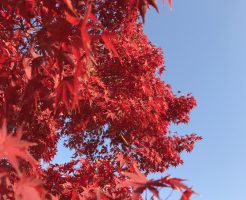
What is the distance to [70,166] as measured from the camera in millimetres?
6941

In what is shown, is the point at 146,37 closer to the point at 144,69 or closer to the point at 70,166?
the point at 144,69

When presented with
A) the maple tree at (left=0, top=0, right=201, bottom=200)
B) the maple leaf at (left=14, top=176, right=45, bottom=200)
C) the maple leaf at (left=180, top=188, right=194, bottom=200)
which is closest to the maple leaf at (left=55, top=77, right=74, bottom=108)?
the maple tree at (left=0, top=0, right=201, bottom=200)

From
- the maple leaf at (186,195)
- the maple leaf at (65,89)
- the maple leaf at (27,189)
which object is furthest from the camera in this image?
the maple leaf at (65,89)

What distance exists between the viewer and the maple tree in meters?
2.38

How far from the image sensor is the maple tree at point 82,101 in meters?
2.38

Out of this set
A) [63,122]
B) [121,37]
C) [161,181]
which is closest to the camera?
[161,181]

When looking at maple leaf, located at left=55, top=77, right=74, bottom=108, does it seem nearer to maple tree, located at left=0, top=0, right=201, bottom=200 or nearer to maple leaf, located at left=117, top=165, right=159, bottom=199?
maple tree, located at left=0, top=0, right=201, bottom=200

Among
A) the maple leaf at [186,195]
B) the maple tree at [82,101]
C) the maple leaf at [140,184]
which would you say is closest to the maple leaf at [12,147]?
the maple tree at [82,101]

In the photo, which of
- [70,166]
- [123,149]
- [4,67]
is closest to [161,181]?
[4,67]

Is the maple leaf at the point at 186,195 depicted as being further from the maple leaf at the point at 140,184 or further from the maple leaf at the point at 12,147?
the maple leaf at the point at 12,147

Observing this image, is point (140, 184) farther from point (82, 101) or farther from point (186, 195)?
point (82, 101)

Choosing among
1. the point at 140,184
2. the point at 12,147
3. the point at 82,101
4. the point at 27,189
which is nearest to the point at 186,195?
the point at 140,184

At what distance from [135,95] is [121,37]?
4.92 ft

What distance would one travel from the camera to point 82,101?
269 inches
